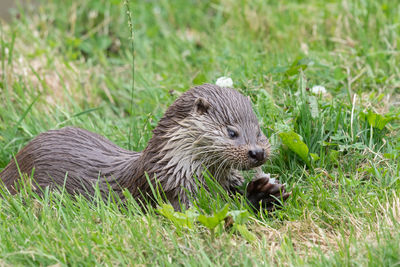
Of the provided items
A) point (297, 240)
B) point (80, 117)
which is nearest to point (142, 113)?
point (80, 117)

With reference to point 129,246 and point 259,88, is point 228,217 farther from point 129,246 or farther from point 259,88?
point 259,88

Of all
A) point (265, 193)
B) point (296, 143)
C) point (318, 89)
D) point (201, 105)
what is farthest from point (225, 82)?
point (265, 193)

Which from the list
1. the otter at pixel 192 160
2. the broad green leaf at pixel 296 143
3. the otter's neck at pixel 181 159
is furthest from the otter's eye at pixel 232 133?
the broad green leaf at pixel 296 143

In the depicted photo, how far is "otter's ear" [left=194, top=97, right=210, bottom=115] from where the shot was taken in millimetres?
3639

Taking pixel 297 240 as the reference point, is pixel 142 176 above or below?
above

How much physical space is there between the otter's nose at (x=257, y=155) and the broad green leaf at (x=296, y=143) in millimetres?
524

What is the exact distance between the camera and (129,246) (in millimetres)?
3039

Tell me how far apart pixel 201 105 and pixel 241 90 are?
3.54 feet

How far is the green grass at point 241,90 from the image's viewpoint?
3031 millimetres

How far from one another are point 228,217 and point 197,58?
2.98 m

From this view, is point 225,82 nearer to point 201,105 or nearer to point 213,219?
point 201,105

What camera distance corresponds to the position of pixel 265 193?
3623 mm

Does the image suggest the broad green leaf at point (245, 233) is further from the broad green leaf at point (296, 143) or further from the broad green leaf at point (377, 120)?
the broad green leaf at point (377, 120)

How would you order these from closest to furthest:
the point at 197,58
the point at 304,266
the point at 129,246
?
the point at 304,266 < the point at 129,246 < the point at 197,58
